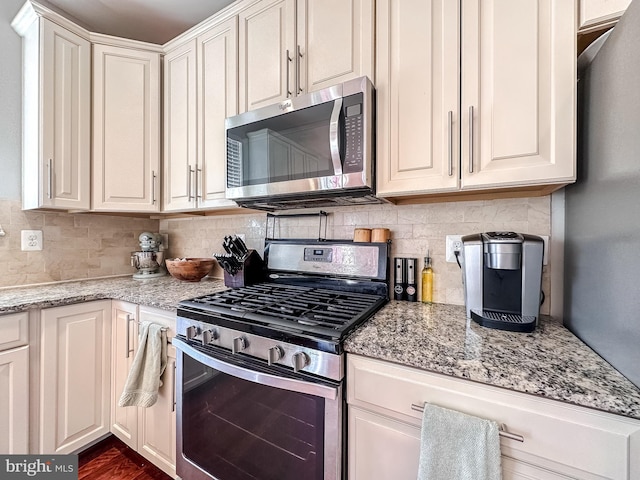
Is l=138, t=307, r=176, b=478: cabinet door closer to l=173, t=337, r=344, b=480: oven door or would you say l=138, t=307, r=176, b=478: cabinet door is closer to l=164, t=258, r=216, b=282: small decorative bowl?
l=173, t=337, r=344, b=480: oven door

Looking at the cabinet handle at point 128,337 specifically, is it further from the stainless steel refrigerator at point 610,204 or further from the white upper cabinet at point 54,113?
the stainless steel refrigerator at point 610,204

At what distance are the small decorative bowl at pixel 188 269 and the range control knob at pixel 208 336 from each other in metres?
0.87

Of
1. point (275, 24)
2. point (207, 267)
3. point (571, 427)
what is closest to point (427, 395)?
point (571, 427)

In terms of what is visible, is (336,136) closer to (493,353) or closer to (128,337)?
(493,353)

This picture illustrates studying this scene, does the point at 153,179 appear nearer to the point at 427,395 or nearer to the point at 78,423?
the point at 78,423

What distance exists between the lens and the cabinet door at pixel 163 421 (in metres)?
1.30

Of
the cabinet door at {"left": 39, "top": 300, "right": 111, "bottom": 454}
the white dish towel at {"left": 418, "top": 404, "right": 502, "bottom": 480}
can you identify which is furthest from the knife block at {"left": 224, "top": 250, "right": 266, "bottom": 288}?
the white dish towel at {"left": 418, "top": 404, "right": 502, "bottom": 480}

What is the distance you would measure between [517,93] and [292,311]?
3.60 feet

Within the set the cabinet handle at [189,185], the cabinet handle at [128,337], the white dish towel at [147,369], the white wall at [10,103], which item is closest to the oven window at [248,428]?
the white dish towel at [147,369]

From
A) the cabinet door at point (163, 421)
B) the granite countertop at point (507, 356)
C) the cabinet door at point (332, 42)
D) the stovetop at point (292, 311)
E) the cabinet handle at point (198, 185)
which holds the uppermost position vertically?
the cabinet door at point (332, 42)

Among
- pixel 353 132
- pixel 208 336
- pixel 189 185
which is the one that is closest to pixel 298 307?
pixel 208 336

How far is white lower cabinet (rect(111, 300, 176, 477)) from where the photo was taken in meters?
1.31

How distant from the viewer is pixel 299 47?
4.38ft

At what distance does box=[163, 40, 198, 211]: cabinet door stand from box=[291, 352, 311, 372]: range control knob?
4.17ft
